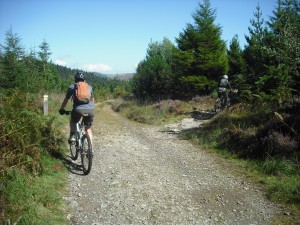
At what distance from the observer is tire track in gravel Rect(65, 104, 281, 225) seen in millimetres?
4621

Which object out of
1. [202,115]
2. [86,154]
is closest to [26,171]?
[86,154]

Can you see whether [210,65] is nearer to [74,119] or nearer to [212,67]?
[212,67]

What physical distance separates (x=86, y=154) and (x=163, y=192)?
2.06 m

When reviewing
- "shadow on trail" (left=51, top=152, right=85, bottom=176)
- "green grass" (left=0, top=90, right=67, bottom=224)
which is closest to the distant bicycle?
"shadow on trail" (left=51, top=152, right=85, bottom=176)

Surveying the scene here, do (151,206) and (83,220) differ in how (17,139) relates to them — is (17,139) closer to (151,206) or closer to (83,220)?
(83,220)

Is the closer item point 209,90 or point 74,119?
point 74,119

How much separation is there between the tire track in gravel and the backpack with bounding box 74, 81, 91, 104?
5.79 feet

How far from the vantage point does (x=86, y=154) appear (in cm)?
637

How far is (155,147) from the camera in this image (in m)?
9.40

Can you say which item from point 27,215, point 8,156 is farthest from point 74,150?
point 27,215

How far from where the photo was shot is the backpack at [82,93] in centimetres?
638

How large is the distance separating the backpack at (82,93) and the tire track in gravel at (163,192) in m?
1.76

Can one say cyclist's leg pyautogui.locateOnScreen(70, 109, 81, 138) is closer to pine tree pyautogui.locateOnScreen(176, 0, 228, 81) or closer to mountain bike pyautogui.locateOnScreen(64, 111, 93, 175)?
mountain bike pyautogui.locateOnScreen(64, 111, 93, 175)

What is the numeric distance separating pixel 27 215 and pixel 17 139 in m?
1.99
